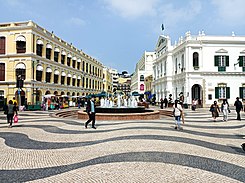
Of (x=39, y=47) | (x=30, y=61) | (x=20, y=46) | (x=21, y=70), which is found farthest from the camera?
(x=39, y=47)

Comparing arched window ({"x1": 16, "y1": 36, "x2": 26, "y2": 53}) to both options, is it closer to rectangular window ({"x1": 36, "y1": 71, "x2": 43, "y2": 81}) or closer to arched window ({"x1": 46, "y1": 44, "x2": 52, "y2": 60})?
rectangular window ({"x1": 36, "y1": 71, "x2": 43, "y2": 81})

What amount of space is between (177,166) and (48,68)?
1381 inches

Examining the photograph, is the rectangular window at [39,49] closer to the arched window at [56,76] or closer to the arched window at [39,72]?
the arched window at [39,72]

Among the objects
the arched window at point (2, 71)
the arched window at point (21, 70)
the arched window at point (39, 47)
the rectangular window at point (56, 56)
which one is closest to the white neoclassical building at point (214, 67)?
the arched window at point (39, 47)

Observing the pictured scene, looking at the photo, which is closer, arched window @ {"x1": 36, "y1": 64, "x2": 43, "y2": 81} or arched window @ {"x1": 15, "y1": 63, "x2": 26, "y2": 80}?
arched window @ {"x1": 15, "y1": 63, "x2": 26, "y2": 80}

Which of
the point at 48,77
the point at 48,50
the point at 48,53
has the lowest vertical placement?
the point at 48,77

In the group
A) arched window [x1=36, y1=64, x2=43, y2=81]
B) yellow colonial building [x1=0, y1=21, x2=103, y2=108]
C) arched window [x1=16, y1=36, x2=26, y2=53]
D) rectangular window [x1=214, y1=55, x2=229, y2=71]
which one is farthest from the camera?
arched window [x1=36, y1=64, x2=43, y2=81]

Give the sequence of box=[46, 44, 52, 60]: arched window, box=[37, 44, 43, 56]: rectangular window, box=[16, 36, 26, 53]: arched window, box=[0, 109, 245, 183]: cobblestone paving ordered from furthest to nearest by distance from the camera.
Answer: box=[46, 44, 52, 60]: arched window < box=[37, 44, 43, 56]: rectangular window < box=[16, 36, 26, 53]: arched window < box=[0, 109, 245, 183]: cobblestone paving

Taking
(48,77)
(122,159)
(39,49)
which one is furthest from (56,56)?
(122,159)

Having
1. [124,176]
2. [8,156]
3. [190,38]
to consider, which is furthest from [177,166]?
[190,38]

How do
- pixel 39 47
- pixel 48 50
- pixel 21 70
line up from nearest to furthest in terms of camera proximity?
pixel 21 70
pixel 39 47
pixel 48 50

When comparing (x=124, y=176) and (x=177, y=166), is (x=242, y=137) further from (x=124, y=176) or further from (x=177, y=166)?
(x=124, y=176)

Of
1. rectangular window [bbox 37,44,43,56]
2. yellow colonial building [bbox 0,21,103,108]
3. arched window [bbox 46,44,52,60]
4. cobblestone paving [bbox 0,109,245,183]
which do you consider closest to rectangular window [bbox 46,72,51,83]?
yellow colonial building [bbox 0,21,103,108]

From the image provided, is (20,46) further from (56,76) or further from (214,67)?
(214,67)
